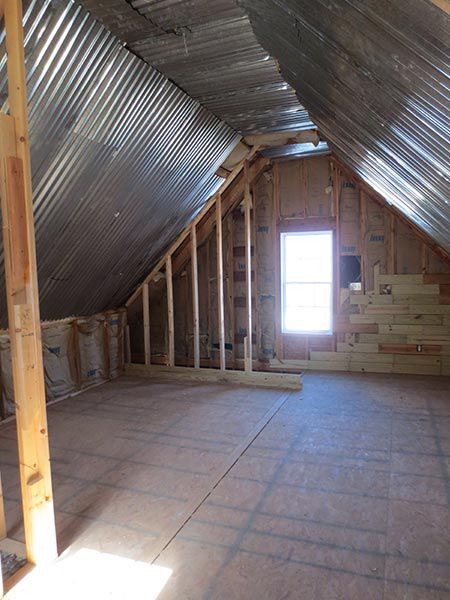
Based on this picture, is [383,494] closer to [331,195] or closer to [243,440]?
[243,440]

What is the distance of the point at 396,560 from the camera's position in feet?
7.83

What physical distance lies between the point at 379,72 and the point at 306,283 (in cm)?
479

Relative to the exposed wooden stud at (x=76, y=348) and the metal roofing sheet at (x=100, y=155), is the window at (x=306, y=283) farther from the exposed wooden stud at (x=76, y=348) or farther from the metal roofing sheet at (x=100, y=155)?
the exposed wooden stud at (x=76, y=348)

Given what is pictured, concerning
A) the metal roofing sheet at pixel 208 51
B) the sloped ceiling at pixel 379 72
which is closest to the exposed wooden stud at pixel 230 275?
the metal roofing sheet at pixel 208 51

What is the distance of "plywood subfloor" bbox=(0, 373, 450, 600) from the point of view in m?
Answer: 2.31

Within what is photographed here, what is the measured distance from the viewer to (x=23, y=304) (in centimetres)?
228

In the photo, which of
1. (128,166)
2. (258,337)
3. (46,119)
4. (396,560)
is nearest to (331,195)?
(258,337)

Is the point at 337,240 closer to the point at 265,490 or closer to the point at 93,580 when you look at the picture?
the point at 265,490

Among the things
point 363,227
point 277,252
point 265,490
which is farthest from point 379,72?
point 277,252

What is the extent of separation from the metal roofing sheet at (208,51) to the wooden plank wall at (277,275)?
6.86ft

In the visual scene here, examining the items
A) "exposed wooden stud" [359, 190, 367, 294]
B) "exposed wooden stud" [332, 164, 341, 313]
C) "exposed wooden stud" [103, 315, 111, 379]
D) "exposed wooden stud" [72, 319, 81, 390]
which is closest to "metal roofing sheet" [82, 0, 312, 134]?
"exposed wooden stud" [332, 164, 341, 313]

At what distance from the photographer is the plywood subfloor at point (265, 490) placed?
231cm

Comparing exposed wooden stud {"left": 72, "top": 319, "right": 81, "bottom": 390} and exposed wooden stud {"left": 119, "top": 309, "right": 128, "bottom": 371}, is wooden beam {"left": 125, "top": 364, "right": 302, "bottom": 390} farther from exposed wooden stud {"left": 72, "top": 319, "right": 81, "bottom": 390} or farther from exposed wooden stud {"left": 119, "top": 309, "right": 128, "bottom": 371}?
exposed wooden stud {"left": 72, "top": 319, "right": 81, "bottom": 390}

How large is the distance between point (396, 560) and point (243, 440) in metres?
1.80
